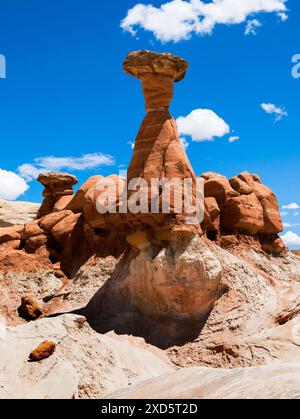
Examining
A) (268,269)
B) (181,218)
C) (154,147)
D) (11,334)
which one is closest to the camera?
(11,334)

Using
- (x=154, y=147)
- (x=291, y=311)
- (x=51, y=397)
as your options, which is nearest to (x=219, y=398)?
(x=51, y=397)

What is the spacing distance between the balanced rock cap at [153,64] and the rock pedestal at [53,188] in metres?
7.77

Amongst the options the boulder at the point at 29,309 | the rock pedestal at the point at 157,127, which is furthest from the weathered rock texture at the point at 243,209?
the boulder at the point at 29,309

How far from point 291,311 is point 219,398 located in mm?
6669

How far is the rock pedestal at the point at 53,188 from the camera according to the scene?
2172cm

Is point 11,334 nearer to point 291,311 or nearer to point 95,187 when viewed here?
point 291,311

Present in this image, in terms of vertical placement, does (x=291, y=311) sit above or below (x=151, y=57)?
below

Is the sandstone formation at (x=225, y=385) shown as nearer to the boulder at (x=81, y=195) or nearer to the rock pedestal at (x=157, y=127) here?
the rock pedestal at (x=157, y=127)

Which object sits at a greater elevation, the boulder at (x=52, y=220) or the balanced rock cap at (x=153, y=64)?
the balanced rock cap at (x=153, y=64)

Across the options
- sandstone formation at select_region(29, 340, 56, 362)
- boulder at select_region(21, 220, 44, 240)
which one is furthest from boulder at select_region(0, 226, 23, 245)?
sandstone formation at select_region(29, 340, 56, 362)

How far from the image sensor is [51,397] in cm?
880

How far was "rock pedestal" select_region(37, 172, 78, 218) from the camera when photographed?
2172 centimetres

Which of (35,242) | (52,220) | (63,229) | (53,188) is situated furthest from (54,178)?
(35,242)

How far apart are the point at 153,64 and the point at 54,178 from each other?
27.5 ft
